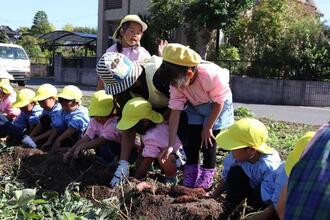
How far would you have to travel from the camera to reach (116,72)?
13.5 ft

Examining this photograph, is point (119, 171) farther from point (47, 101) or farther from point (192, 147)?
point (47, 101)

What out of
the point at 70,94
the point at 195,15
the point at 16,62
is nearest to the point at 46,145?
the point at 70,94

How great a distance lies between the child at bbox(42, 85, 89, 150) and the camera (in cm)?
537

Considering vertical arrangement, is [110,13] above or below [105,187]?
above

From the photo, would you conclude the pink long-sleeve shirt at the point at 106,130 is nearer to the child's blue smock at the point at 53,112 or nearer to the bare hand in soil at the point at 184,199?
the child's blue smock at the point at 53,112

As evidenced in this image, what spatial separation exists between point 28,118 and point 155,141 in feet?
8.03

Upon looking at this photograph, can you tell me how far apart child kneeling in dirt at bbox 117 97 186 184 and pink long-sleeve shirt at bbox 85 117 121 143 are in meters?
0.43

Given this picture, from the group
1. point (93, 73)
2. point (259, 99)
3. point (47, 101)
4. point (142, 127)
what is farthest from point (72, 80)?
point (142, 127)

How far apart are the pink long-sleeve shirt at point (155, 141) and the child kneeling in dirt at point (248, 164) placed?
868 millimetres

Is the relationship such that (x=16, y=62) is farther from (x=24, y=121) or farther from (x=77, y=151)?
(x=77, y=151)

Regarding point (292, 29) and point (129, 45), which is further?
point (292, 29)

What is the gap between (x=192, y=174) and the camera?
4129mm

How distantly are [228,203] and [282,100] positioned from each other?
1450cm

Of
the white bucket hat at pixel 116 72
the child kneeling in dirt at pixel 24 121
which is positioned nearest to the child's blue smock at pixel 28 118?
the child kneeling in dirt at pixel 24 121
